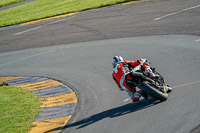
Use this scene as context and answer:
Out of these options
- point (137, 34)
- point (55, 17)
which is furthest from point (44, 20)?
point (137, 34)

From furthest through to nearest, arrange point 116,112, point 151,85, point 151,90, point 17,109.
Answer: point 17,109
point 116,112
point 151,85
point 151,90

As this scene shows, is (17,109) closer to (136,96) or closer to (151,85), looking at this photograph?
(136,96)

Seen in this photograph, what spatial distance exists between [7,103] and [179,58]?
635 cm

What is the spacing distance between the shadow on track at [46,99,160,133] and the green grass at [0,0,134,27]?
642 inches

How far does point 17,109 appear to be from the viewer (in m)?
12.0

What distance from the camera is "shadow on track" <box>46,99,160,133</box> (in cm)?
999

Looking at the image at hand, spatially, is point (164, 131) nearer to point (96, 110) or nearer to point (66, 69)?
point (96, 110)

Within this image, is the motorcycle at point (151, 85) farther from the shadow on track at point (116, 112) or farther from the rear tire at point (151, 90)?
the shadow on track at point (116, 112)

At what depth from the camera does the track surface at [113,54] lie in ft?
31.0

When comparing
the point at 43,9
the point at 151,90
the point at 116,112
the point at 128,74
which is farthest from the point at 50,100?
the point at 43,9

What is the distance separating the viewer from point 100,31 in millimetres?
20344

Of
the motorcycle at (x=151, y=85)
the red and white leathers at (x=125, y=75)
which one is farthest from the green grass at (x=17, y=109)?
the motorcycle at (x=151, y=85)

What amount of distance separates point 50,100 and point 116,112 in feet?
10.5

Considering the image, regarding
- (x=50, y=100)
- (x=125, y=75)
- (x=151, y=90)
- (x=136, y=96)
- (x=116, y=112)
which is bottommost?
(x=50, y=100)
